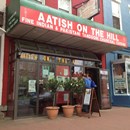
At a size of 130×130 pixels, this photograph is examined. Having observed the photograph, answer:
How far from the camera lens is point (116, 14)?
16.0 meters

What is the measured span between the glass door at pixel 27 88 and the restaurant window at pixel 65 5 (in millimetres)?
4208

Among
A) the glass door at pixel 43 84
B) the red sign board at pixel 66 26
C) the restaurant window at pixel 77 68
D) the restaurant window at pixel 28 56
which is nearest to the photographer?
the red sign board at pixel 66 26

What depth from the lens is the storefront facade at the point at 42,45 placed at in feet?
28.8

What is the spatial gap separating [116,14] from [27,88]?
9747mm

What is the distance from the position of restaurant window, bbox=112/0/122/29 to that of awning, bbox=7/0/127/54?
398 cm

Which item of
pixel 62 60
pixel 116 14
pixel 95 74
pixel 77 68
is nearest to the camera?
pixel 62 60

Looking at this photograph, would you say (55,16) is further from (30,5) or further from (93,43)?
(93,43)

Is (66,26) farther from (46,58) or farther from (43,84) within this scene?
(43,84)

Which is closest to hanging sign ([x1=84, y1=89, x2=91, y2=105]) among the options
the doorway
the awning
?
the awning

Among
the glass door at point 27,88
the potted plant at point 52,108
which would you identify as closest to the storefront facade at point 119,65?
the potted plant at point 52,108

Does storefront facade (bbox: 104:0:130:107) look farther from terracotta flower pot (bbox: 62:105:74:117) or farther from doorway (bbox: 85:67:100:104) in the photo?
terracotta flower pot (bbox: 62:105:74:117)

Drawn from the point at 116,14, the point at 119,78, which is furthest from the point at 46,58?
the point at 116,14

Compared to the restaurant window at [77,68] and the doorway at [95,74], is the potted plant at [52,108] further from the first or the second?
the doorway at [95,74]

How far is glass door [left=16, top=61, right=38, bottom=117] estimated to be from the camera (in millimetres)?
9273
